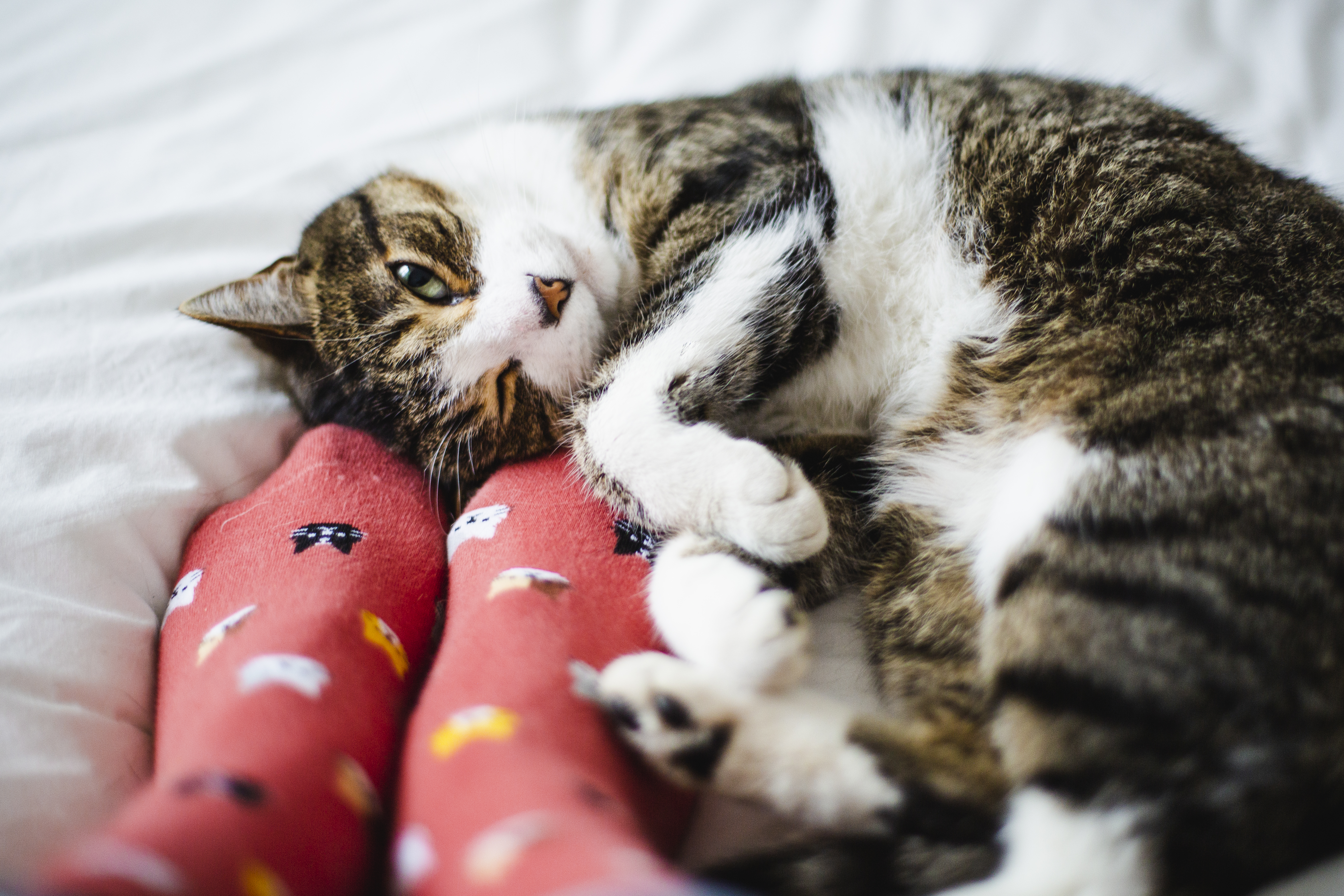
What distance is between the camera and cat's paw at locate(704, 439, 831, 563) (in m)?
0.89

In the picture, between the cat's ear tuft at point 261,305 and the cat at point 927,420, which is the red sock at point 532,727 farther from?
the cat's ear tuft at point 261,305

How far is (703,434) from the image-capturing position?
0.95 m

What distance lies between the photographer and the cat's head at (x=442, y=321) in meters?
1.07

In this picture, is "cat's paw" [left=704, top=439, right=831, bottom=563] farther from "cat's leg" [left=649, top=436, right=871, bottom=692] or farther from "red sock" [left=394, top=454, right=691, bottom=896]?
A: "red sock" [left=394, top=454, right=691, bottom=896]

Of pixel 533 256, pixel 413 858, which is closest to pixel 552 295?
pixel 533 256

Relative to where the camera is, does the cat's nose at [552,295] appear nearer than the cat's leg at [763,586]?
No

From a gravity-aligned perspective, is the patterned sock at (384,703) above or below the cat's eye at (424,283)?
below

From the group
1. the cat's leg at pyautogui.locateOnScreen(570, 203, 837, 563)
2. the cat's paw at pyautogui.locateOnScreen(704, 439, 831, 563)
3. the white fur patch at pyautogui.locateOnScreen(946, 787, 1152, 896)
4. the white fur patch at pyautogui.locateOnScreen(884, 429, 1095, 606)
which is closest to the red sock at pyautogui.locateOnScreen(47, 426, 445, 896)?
the cat's leg at pyautogui.locateOnScreen(570, 203, 837, 563)

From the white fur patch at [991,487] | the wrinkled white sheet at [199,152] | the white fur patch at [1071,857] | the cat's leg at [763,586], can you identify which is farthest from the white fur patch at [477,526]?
the white fur patch at [1071,857]

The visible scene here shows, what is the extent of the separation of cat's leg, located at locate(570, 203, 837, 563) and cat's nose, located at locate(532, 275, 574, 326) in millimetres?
100

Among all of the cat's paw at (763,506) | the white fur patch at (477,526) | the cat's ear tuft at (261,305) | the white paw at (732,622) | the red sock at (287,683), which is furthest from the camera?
the cat's ear tuft at (261,305)

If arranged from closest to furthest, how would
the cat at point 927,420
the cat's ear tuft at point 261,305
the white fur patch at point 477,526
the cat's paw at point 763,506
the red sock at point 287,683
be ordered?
the red sock at point 287,683, the cat at point 927,420, the cat's paw at point 763,506, the white fur patch at point 477,526, the cat's ear tuft at point 261,305

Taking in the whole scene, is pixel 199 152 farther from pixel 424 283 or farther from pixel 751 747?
pixel 751 747

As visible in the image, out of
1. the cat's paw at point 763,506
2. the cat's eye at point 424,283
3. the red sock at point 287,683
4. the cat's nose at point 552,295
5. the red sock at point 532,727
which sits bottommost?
the red sock at point 287,683
